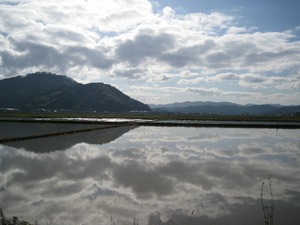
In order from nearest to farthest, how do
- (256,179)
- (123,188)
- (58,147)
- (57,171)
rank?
(123,188)
(256,179)
(57,171)
(58,147)

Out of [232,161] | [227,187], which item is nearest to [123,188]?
[227,187]

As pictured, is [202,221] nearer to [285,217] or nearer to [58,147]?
[285,217]

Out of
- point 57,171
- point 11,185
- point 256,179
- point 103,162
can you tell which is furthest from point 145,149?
point 11,185

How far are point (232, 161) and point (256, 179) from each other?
4481 mm

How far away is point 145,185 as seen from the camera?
1172 centimetres

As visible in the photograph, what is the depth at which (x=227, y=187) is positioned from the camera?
11.5 metres

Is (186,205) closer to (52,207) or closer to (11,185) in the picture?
(52,207)

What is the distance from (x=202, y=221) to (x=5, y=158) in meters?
12.8

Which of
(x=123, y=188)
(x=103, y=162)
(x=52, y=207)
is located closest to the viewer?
(x=52, y=207)

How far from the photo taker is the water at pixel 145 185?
838 centimetres

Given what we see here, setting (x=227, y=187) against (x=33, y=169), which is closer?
(x=227, y=187)

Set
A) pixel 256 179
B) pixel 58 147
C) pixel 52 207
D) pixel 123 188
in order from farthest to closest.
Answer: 1. pixel 58 147
2. pixel 256 179
3. pixel 123 188
4. pixel 52 207

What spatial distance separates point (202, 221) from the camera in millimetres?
7996

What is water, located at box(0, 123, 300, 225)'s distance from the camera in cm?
838
